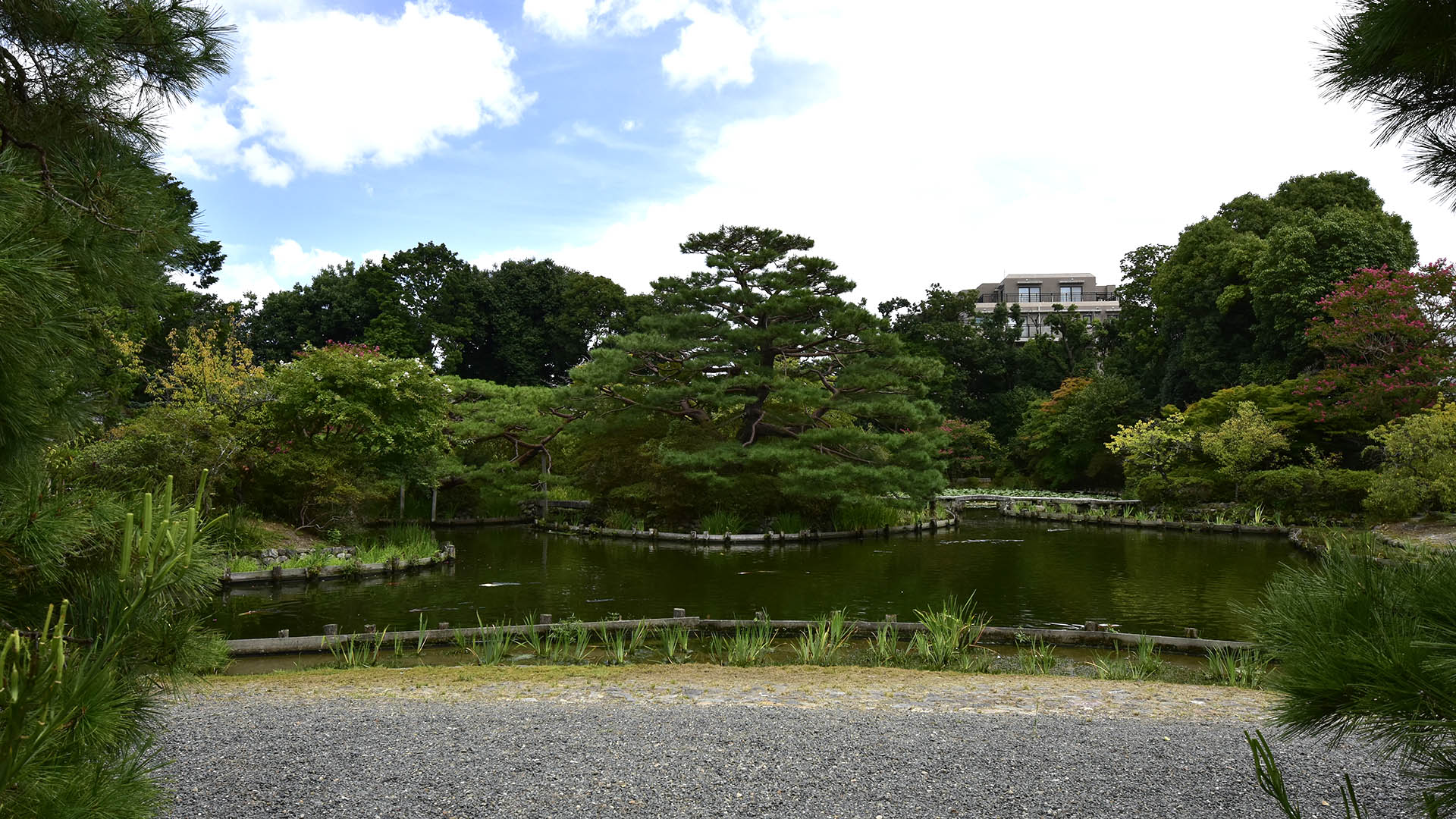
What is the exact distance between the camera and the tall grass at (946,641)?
6.91 meters

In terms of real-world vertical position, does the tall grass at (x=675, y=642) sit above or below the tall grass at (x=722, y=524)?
below

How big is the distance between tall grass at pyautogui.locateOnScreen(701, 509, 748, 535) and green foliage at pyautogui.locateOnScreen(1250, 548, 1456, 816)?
1484cm

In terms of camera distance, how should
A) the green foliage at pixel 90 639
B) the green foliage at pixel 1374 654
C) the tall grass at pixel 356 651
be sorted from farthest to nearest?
the tall grass at pixel 356 651, the green foliage at pixel 1374 654, the green foliage at pixel 90 639

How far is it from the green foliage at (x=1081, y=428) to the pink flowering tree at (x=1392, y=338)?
8477 millimetres

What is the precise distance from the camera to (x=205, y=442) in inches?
472

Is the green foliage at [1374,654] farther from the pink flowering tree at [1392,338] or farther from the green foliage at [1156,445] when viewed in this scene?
the green foliage at [1156,445]

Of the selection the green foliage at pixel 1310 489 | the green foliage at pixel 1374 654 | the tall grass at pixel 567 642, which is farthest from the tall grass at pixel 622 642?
the green foliage at pixel 1310 489

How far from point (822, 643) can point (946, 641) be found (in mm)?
1063

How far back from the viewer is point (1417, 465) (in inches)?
588

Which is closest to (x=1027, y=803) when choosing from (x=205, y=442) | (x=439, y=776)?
(x=439, y=776)

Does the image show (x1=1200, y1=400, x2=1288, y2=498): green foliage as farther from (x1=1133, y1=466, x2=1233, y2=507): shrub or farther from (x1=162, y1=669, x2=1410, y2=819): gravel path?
(x1=162, y1=669, x2=1410, y2=819): gravel path

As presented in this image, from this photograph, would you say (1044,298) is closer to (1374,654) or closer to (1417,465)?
(1417,465)

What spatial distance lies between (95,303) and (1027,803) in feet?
13.4

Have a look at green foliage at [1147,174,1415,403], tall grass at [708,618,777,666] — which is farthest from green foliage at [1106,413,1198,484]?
tall grass at [708,618,777,666]
